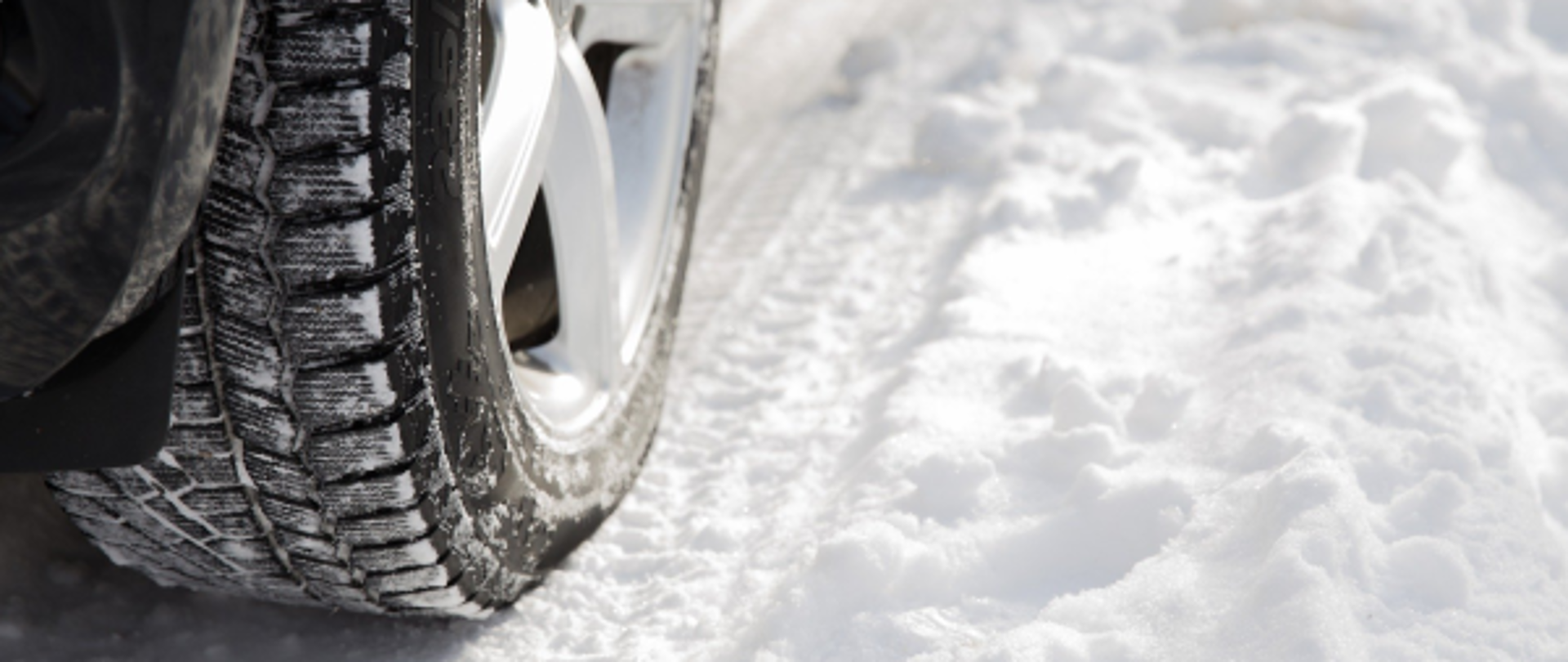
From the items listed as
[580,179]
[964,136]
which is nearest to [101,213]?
[580,179]

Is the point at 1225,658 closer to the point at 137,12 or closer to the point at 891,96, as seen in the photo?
the point at 137,12

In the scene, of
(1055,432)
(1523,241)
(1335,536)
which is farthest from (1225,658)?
(1523,241)

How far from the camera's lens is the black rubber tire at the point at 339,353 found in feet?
3.05

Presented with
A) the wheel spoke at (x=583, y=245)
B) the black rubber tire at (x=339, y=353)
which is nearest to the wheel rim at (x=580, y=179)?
the wheel spoke at (x=583, y=245)

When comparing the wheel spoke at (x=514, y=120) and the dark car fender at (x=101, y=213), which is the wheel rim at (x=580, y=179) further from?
the dark car fender at (x=101, y=213)

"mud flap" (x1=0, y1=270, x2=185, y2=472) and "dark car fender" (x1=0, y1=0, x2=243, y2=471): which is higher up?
"dark car fender" (x1=0, y1=0, x2=243, y2=471)

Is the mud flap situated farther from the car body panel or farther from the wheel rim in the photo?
the wheel rim

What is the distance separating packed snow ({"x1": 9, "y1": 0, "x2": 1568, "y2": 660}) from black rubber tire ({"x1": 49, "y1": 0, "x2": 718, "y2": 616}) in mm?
233

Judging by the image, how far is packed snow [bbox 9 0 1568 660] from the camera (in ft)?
4.41

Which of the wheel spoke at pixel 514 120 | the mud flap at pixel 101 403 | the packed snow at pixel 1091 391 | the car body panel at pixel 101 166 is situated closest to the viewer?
the car body panel at pixel 101 166

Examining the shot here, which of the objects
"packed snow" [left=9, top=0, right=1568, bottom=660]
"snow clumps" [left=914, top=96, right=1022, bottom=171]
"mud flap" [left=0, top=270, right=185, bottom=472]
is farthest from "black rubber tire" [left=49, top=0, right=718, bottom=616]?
"snow clumps" [left=914, top=96, right=1022, bottom=171]

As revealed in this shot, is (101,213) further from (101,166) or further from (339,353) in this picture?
(339,353)

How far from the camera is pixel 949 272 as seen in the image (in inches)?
86.3

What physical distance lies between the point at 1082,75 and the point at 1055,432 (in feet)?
4.87
